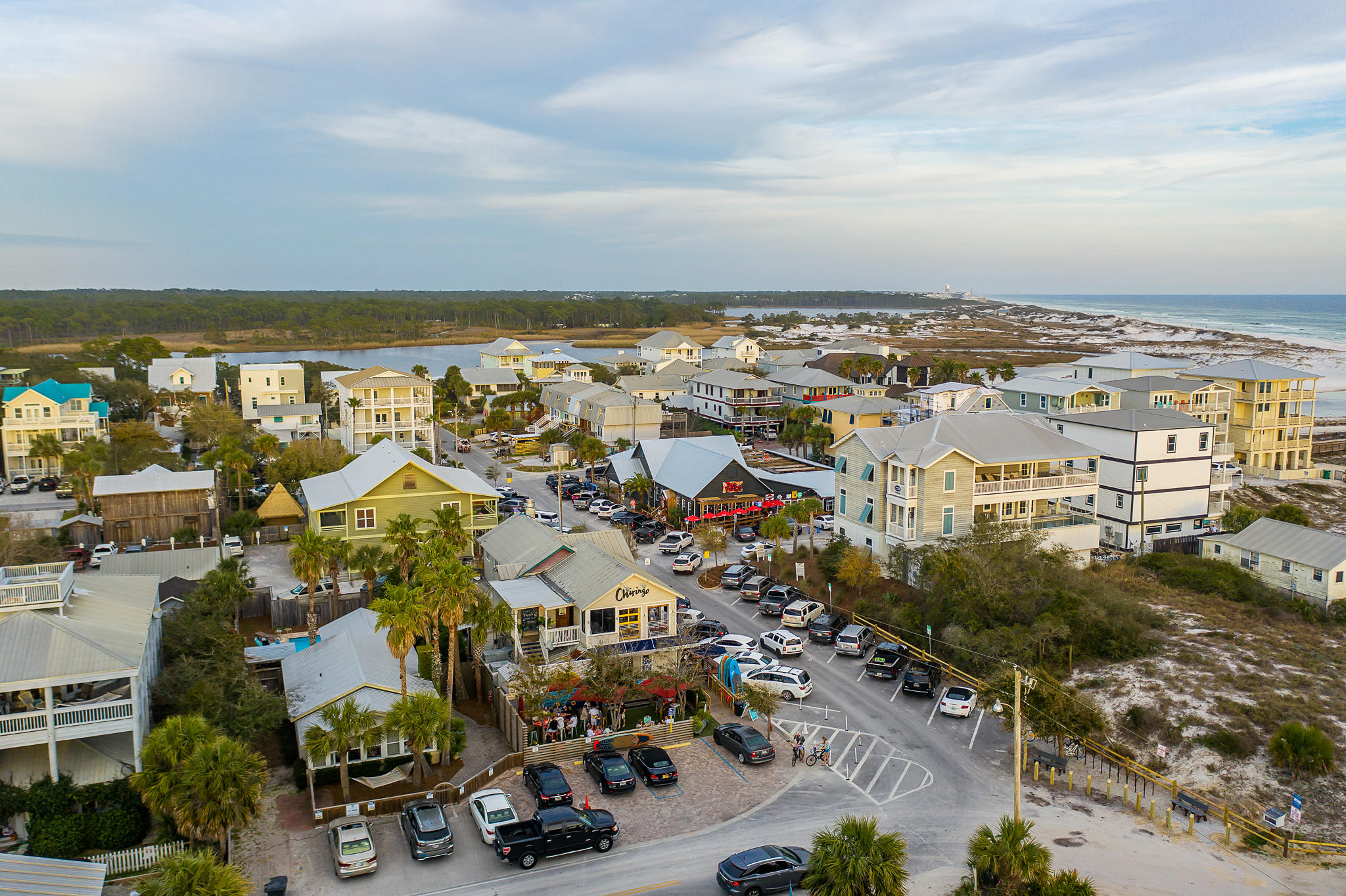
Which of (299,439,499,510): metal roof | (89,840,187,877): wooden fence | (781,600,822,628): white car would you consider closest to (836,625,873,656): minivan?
(781,600,822,628): white car

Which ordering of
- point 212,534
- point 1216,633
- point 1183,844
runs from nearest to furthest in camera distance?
point 1183,844 < point 1216,633 < point 212,534

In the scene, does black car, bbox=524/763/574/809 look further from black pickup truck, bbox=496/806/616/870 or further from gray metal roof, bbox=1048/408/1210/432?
gray metal roof, bbox=1048/408/1210/432

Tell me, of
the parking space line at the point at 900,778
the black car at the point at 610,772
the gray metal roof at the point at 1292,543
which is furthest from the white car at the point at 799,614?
the gray metal roof at the point at 1292,543

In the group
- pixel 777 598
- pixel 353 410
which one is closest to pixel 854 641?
pixel 777 598

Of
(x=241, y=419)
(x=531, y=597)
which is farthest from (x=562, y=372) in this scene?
(x=531, y=597)

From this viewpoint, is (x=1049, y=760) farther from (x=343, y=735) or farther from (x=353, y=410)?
(x=353, y=410)

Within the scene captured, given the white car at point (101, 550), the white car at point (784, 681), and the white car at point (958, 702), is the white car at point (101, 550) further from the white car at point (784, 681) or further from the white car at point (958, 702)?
the white car at point (958, 702)

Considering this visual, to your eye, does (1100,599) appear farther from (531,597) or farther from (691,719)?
(531,597)
